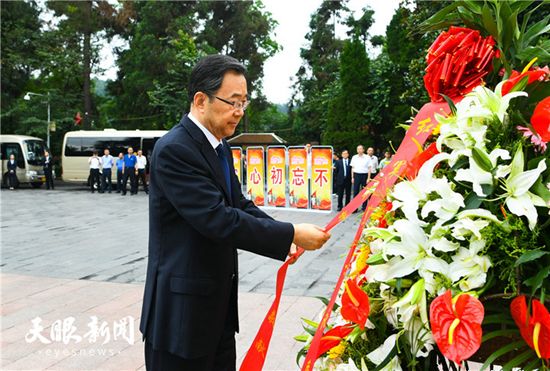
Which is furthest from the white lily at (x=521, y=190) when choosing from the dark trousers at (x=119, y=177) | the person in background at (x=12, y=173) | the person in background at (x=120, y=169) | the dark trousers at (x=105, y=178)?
the person in background at (x=12, y=173)

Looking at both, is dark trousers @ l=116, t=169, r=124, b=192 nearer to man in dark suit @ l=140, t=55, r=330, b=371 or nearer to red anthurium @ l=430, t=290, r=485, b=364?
man in dark suit @ l=140, t=55, r=330, b=371

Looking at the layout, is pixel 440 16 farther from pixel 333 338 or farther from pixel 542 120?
pixel 333 338

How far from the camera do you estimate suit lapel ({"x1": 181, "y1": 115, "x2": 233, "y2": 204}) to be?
79.2 inches

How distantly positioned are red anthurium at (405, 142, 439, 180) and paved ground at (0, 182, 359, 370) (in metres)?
0.41

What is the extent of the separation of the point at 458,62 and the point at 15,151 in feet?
76.4

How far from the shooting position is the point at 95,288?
5281 mm

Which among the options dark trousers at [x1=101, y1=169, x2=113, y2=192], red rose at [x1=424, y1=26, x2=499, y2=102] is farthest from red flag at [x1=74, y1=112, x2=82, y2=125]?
red rose at [x1=424, y1=26, x2=499, y2=102]

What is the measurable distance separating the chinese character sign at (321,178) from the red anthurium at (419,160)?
9926 mm

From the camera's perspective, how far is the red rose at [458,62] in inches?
57.7

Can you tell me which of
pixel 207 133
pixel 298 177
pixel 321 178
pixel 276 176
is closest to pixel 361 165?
pixel 321 178

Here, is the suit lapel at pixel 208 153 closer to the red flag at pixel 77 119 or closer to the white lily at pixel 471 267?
the white lily at pixel 471 267

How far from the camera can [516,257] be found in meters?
1.20

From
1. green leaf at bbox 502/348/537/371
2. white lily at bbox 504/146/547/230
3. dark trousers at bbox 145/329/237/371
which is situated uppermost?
white lily at bbox 504/146/547/230

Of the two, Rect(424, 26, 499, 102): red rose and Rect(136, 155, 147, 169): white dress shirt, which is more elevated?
Rect(424, 26, 499, 102): red rose
